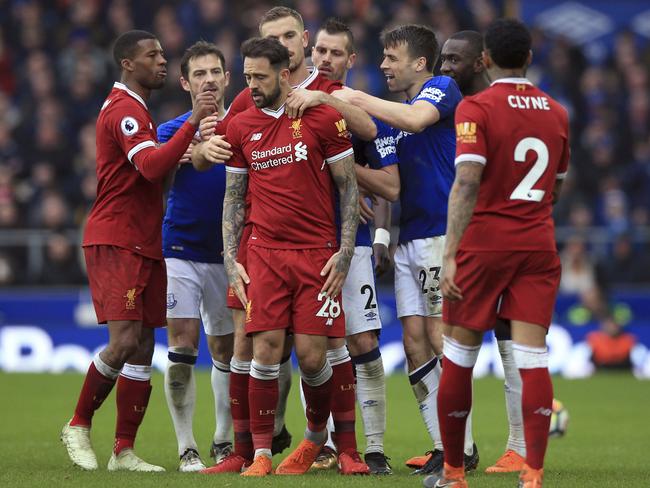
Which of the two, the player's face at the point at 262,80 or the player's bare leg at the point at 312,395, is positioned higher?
the player's face at the point at 262,80

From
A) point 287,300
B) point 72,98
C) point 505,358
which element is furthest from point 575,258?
point 287,300

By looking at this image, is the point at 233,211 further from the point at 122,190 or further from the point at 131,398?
the point at 131,398

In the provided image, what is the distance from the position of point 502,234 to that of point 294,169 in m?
1.54

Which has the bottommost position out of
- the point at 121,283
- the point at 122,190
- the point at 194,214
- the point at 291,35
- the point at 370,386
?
the point at 370,386

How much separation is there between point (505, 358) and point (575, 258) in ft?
33.3

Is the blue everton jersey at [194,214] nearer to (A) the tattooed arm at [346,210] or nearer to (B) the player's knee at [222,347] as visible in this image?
(B) the player's knee at [222,347]

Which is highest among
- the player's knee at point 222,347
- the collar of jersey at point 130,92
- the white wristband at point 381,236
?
the collar of jersey at point 130,92

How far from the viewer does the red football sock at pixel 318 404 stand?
314 inches

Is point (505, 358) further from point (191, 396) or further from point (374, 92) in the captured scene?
point (374, 92)

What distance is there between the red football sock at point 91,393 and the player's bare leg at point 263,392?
1.16 m

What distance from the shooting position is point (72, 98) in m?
21.2

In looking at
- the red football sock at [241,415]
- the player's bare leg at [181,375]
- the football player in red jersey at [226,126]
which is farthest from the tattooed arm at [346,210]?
the player's bare leg at [181,375]

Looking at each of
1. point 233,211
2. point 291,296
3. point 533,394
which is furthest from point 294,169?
point 533,394

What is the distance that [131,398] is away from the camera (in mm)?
8547
